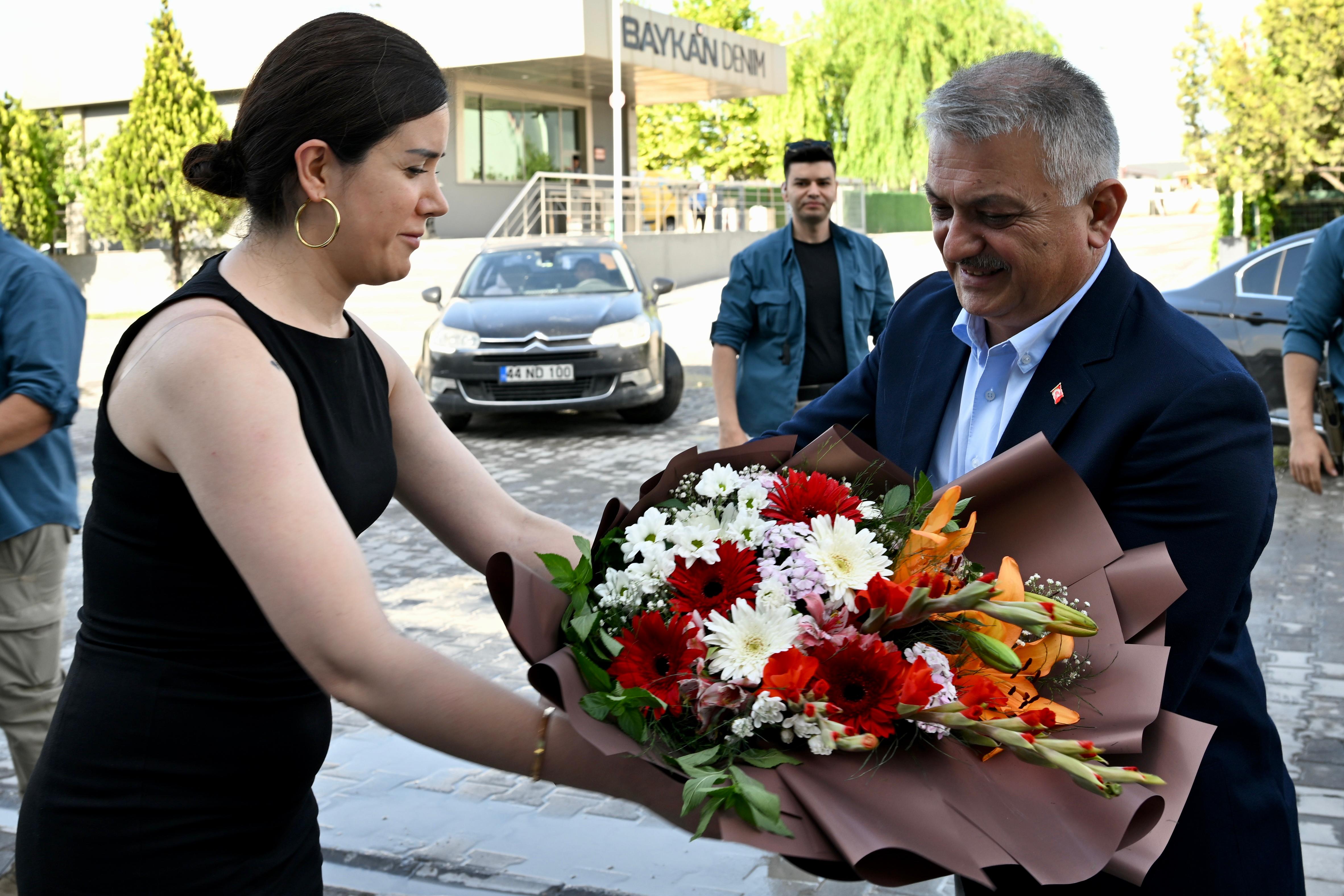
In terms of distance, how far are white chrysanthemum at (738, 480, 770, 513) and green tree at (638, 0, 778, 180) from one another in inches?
1673

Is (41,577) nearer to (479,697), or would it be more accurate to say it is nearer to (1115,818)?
(479,697)

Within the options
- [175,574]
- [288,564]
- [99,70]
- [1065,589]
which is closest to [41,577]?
[175,574]

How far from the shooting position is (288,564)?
1.71 metres

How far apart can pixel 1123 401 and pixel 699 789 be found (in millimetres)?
962

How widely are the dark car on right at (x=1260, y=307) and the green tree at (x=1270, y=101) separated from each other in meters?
10.0

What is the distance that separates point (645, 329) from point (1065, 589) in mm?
10583

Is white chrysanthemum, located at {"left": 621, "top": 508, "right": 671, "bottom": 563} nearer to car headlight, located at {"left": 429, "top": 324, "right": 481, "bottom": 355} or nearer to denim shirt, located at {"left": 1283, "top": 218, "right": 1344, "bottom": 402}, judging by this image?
denim shirt, located at {"left": 1283, "top": 218, "right": 1344, "bottom": 402}

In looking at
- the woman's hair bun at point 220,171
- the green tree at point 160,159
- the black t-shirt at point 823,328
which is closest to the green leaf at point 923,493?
the woman's hair bun at point 220,171

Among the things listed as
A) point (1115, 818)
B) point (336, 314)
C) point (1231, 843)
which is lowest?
point (1231, 843)

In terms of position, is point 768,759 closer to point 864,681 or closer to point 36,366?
point 864,681

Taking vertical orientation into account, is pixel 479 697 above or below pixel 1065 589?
below

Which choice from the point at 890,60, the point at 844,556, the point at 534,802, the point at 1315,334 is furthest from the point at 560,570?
the point at 890,60

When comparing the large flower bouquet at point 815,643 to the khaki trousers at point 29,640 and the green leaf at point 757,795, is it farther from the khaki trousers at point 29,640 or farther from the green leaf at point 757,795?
the khaki trousers at point 29,640

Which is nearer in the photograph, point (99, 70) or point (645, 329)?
point (645, 329)
